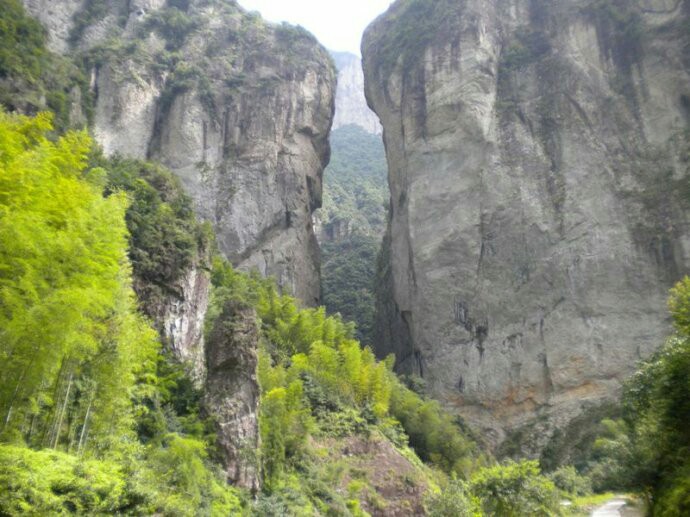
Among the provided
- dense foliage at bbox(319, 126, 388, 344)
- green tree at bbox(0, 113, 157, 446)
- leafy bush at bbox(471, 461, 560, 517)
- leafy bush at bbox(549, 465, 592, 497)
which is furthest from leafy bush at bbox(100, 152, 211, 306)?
dense foliage at bbox(319, 126, 388, 344)

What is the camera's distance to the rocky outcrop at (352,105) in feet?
403

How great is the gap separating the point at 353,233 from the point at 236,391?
150 feet

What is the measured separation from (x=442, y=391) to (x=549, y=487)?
860 inches

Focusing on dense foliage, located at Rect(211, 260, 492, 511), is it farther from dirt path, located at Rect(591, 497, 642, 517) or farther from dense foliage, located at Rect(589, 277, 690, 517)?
dense foliage, located at Rect(589, 277, 690, 517)

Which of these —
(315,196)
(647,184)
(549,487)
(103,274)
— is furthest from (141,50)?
(549,487)

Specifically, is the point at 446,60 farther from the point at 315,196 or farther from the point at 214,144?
the point at 214,144

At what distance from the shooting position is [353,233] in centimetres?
6100

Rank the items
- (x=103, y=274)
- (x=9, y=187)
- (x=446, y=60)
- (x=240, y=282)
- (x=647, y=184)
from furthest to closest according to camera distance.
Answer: (x=446, y=60)
(x=647, y=184)
(x=240, y=282)
(x=103, y=274)
(x=9, y=187)

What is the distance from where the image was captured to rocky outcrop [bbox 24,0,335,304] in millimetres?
41969

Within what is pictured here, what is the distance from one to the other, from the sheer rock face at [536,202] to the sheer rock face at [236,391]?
848 inches

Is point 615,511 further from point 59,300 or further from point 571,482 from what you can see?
point 59,300

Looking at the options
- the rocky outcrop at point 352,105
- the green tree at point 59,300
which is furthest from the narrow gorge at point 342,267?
the rocky outcrop at point 352,105

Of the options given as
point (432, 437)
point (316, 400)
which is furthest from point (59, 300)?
point (432, 437)

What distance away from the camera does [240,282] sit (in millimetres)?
30750
